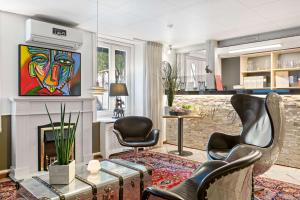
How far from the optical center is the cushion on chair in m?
3.02

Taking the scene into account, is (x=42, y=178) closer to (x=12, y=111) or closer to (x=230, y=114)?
(x=12, y=111)

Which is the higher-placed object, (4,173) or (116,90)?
(116,90)

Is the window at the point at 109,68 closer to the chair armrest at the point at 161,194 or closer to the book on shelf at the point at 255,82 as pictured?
the book on shelf at the point at 255,82

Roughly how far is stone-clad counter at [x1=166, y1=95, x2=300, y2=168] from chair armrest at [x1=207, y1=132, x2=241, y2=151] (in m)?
1.35

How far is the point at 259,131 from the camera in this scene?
3.12 metres

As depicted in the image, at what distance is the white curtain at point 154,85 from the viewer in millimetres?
5387

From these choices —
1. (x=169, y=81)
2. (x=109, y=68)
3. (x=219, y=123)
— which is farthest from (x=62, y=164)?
(x=219, y=123)

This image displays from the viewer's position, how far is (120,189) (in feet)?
7.34

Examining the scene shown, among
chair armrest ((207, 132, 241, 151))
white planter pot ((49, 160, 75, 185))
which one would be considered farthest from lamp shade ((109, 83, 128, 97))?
white planter pot ((49, 160, 75, 185))

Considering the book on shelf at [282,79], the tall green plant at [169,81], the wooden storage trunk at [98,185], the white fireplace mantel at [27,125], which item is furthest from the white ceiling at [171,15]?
the wooden storage trunk at [98,185]

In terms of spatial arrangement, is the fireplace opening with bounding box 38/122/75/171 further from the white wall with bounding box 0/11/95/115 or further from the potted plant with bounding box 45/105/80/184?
the potted plant with bounding box 45/105/80/184

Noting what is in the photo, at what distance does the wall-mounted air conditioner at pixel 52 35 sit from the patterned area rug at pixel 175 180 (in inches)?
83.4

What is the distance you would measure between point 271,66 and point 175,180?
10.8 ft

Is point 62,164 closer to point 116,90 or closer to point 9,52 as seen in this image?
point 9,52
